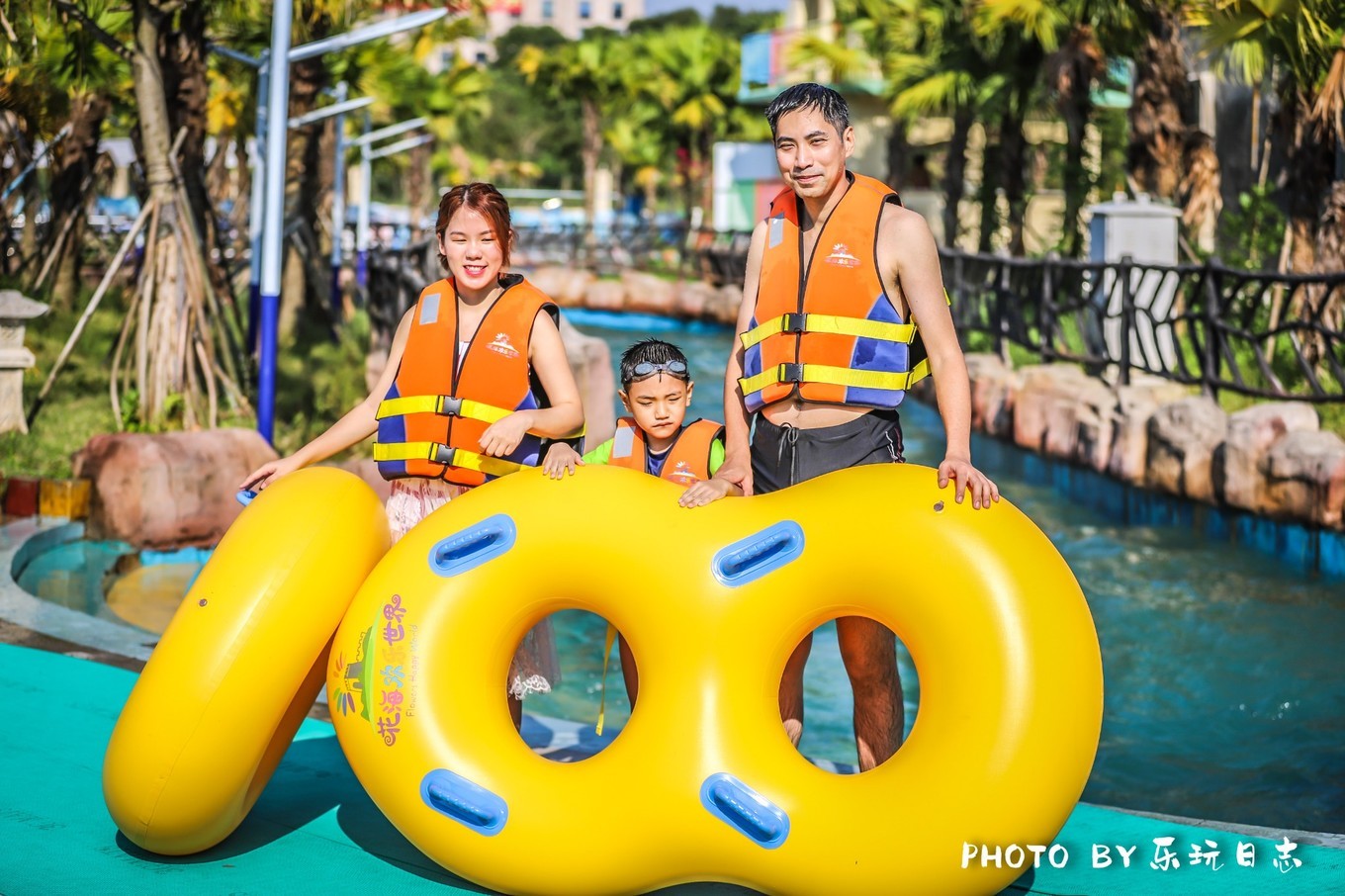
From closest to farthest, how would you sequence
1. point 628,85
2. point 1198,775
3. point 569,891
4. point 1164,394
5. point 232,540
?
point 569,891
point 232,540
point 1198,775
point 1164,394
point 628,85

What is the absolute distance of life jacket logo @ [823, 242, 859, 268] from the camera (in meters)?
3.46

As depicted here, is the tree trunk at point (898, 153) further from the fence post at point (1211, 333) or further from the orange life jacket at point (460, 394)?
the orange life jacket at point (460, 394)

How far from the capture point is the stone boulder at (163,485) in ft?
25.6

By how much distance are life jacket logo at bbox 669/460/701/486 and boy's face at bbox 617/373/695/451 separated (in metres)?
0.10

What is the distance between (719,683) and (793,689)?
0.48 metres

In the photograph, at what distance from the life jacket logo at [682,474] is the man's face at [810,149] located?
0.73m

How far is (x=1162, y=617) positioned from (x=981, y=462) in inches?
196

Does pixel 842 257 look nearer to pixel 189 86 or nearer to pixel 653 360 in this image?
pixel 653 360

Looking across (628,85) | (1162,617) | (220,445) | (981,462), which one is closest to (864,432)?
(1162,617)

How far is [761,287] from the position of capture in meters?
→ 3.65

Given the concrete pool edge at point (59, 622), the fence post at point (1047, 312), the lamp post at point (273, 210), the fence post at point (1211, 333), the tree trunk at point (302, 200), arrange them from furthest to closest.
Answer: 1. the tree trunk at point (302, 200)
2. the fence post at point (1047, 312)
3. the fence post at point (1211, 333)
4. the lamp post at point (273, 210)
5. the concrete pool edge at point (59, 622)

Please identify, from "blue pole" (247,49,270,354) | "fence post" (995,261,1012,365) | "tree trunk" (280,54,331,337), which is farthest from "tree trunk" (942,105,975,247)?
"blue pole" (247,49,270,354)

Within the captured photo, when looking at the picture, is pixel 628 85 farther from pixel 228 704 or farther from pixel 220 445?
pixel 228 704

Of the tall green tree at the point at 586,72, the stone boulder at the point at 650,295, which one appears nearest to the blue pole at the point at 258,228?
the stone boulder at the point at 650,295
